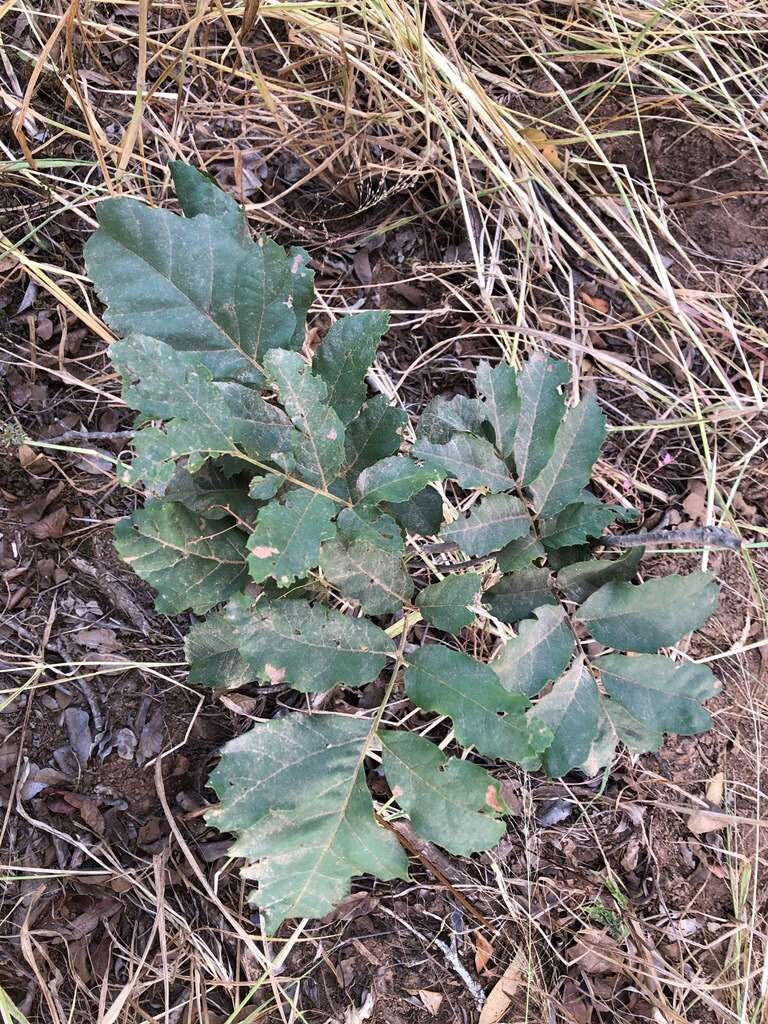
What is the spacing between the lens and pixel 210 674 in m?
1.15

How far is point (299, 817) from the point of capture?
37.1 inches

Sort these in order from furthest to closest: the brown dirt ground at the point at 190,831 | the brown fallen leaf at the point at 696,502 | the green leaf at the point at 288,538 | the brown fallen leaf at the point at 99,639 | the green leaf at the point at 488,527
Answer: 1. the brown fallen leaf at the point at 696,502
2. the brown fallen leaf at the point at 99,639
3. the brown dirt ground at the point at 190,831
4. the green leaf at the point at 488,527
5. the green leaf at the point at 288,538

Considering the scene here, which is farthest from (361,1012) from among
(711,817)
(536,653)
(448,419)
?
(448,419)

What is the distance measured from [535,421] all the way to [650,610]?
0.98ft

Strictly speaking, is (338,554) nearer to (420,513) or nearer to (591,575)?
(420,513)

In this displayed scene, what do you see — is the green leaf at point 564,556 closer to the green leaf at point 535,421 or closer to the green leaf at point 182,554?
the green leaf at point 535,421

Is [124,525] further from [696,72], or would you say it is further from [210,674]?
[696,72]

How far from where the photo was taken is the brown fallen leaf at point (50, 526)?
5.35 ft

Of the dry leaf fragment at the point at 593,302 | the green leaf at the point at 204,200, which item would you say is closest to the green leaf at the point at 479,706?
the green leaf at the point at 204,200

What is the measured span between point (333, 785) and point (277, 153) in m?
1.55

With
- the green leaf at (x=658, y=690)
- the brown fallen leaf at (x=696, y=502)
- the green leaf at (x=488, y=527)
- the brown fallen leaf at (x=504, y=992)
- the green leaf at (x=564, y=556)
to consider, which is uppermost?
the green leaf at (x=488, y=527)

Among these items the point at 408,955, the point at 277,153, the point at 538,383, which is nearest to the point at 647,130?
the point at 277,153

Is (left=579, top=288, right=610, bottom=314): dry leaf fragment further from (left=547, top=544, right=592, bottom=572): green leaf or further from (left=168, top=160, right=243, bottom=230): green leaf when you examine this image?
(left=168, top=160, right=243, bottom=230): green leaf

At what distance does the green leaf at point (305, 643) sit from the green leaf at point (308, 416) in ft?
0.56
